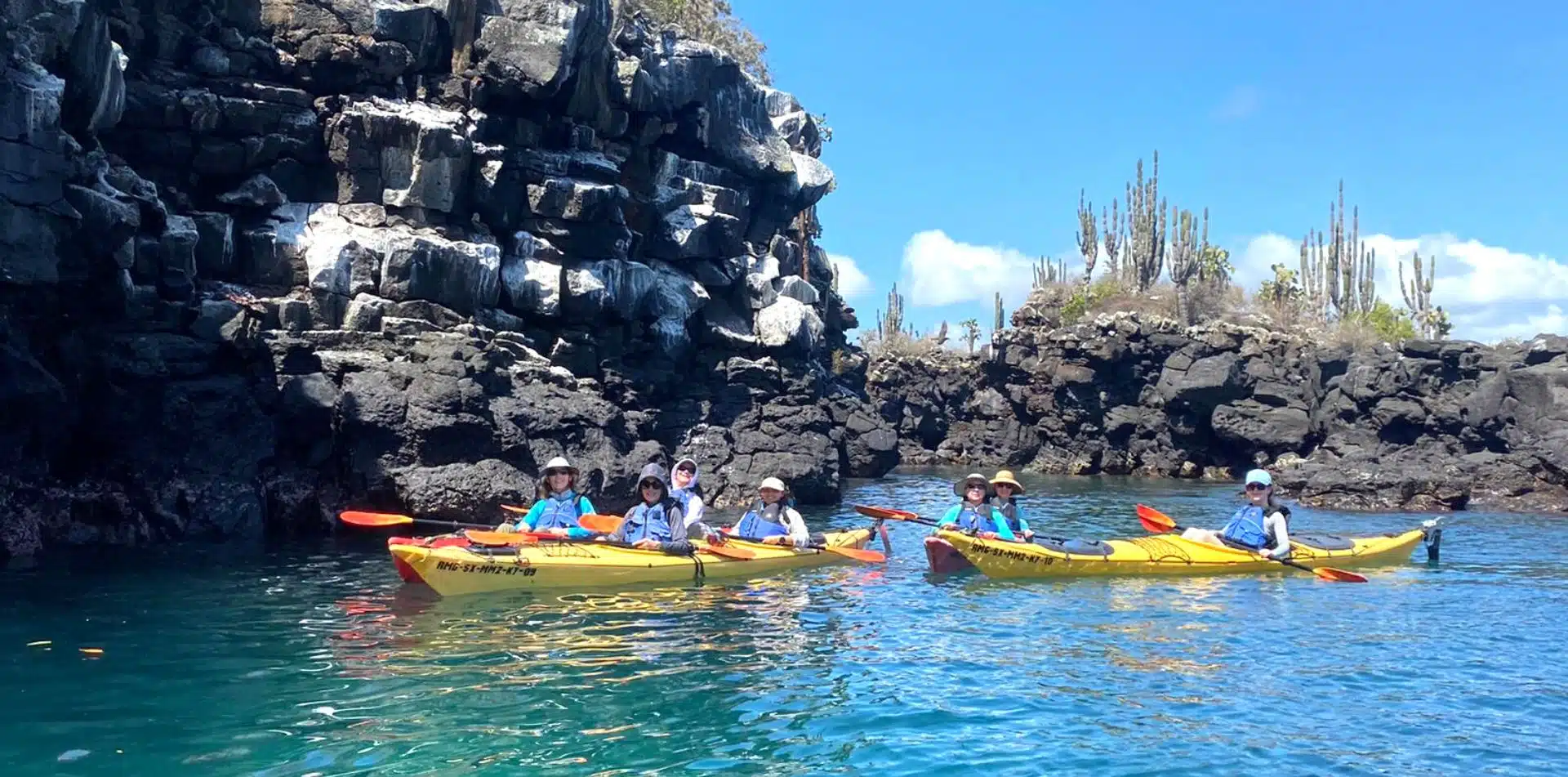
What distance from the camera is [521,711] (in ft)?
25.3

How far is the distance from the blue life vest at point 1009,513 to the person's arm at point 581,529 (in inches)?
195

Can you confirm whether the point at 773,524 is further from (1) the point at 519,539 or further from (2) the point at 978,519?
(1) the point at 519,539

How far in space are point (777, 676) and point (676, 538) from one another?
14.3 feet

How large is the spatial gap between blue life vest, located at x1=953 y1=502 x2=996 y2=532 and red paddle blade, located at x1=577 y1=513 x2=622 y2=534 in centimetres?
411

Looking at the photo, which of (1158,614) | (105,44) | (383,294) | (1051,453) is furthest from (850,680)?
(1051,453)

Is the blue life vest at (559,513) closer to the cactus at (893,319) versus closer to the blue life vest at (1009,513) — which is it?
the blue life vest at (1009,513)

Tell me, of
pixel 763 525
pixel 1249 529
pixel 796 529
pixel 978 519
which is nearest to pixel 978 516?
pixel 978 519

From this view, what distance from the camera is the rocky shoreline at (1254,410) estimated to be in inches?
1085

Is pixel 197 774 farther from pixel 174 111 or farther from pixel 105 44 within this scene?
pixel 174 111

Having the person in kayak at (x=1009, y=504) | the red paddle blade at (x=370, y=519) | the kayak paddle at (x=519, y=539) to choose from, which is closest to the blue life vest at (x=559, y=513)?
the kayak paddle at (x=519, y=539)

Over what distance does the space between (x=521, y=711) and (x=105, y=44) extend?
1368cm

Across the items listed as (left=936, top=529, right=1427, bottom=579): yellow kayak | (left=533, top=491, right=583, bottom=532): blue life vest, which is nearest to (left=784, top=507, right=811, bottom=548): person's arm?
(left=936, top=529, right=1427, bottom=579): yellow kayak

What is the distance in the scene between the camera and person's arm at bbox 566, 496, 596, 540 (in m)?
13.0

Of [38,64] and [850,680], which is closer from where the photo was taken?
[850,680]
